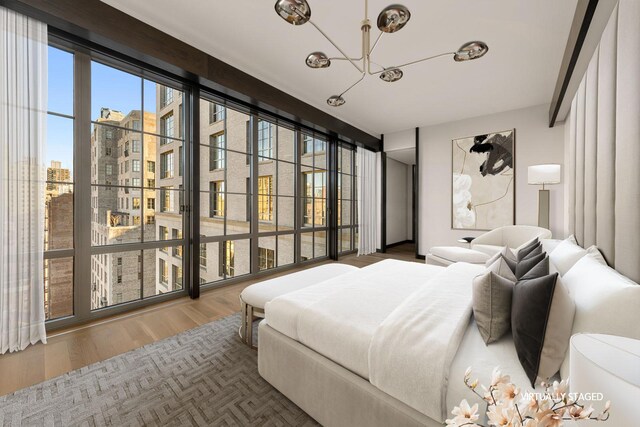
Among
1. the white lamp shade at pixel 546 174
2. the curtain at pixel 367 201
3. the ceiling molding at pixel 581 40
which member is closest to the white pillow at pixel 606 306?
the ceiling molding at pixel 581 40

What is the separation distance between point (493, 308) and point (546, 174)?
3.45 meters

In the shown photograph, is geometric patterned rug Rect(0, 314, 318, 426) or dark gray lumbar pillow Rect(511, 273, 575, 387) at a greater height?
dark gray lumbar pillow Rect(511, 273, 575, 387)

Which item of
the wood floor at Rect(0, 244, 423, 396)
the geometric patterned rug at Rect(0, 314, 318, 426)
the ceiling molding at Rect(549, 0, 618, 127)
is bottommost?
the geometric patterned rug at Rect(0, 314, 318, 426)

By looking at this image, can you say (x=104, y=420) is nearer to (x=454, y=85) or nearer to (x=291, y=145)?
(x=291, y=145)

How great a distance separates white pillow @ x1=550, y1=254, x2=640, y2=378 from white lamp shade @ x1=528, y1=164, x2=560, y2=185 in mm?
3158

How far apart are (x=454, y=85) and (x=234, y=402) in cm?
431

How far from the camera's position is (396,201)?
7414 mm

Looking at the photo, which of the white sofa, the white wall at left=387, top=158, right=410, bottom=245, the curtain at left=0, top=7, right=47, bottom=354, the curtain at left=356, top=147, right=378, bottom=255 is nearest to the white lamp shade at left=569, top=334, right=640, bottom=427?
the white sofa

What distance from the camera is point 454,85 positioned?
3680 mm

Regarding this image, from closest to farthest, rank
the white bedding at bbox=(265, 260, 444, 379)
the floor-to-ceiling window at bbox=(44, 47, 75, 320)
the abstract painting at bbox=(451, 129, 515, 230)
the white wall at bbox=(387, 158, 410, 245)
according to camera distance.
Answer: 1. the white bedding at bbox=(265, 260, 444, 379)
2. the floor-to-ceiling window at bbox=(44, 47, 75, 320)
3. the abstract painting at bbox=(451, 129, 515, 230)
4. the white wall at bbox=(387, 158, 410, 245)

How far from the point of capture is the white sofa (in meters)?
3.28

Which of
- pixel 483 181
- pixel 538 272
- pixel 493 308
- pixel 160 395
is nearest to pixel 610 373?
pixel 493 308

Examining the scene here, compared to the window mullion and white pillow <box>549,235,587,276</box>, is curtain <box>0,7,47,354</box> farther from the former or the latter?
white pillow <box>549,235,587,276</box>

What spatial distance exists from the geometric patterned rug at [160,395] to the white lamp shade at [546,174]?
4.09 metres
